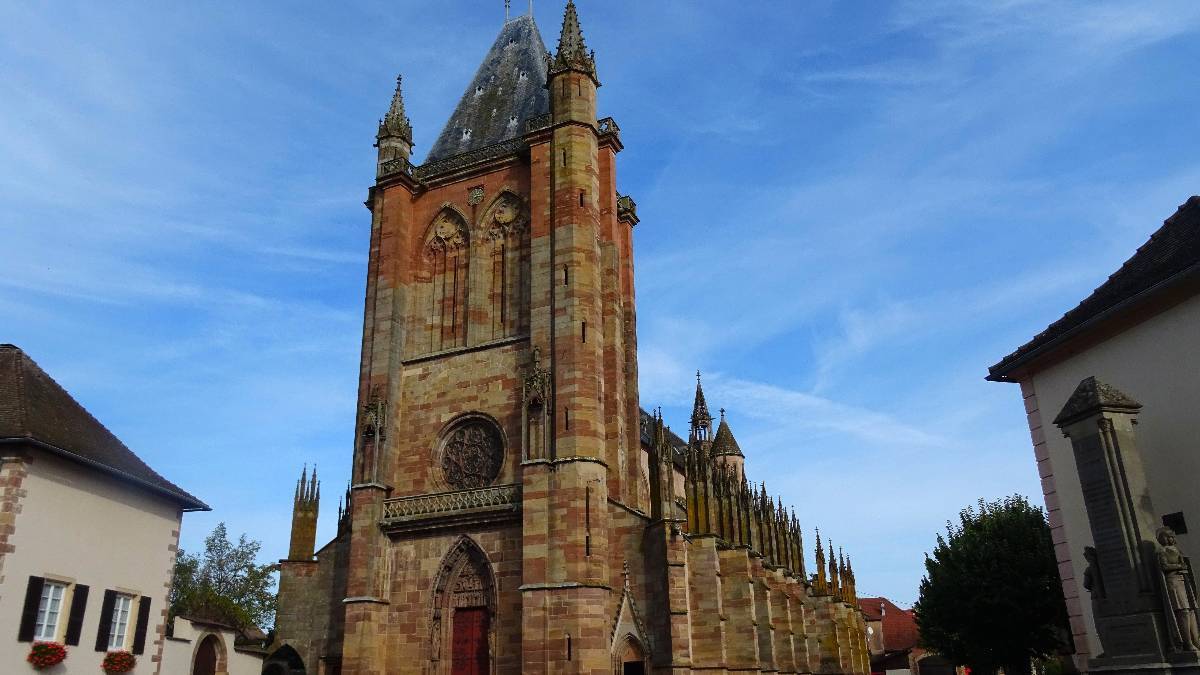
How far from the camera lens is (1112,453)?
40.0 feet

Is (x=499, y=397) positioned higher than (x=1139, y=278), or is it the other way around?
(x=499, y=397)

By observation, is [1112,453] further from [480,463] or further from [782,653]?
[782,653]

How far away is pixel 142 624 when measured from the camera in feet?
63.5

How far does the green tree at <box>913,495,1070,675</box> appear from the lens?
83.7ft

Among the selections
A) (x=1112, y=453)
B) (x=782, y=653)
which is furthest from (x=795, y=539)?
(x=1112, y=453)

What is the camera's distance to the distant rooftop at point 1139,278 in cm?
1305

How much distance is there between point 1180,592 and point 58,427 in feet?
64.8


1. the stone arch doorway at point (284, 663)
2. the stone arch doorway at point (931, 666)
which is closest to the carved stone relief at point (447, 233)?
the stone arch doorway at point (284, 663)

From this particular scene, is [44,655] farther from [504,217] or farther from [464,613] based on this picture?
[504,217]

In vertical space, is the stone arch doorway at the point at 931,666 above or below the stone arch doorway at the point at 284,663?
below

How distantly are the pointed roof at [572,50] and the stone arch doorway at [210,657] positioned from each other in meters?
19.2

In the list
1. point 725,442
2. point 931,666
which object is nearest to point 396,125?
point 725,442

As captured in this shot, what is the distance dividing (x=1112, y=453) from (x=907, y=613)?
209 ft

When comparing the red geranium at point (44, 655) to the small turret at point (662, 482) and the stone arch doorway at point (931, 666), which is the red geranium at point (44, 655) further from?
the stone arch doorway at point (931, 666)
